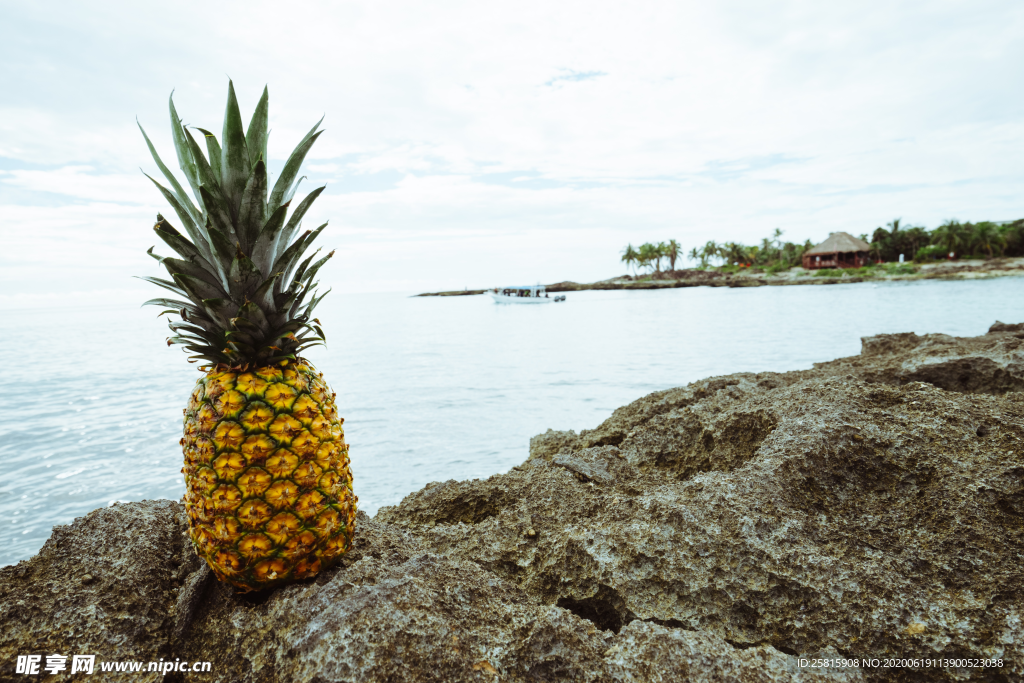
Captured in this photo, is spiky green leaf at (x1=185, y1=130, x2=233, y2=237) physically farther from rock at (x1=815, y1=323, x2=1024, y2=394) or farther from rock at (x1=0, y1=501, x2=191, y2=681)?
rock at (x1=815, y1=323, x2=1024, y2=394)

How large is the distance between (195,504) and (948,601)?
2622 mm

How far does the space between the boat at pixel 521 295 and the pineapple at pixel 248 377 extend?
5901cm

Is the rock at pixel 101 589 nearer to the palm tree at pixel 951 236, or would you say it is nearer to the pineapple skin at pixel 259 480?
the pineapple skin at pixel 259 480

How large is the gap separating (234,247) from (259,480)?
0.85 metres

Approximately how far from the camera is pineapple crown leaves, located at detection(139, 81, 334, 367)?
184 cm

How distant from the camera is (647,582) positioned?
1872 mm

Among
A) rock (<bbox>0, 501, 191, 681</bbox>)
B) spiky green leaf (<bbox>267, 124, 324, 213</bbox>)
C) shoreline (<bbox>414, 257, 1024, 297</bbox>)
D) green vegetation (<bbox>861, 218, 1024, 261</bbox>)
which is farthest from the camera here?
green vegetation (<bbox>861, 218, 1024, 261</bbox>)

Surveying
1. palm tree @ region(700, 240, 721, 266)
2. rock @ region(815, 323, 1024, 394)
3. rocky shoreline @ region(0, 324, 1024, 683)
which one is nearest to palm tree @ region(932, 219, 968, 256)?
palm tree @ region(700, 240, 721, 266)

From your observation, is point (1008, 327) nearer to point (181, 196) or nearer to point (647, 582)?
point (647, 582)

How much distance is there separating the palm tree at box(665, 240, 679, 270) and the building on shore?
3474 cm

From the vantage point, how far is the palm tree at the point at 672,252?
358 ft

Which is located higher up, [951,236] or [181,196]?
[951,236]

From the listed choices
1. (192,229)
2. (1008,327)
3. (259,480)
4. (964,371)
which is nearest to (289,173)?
(192,229)

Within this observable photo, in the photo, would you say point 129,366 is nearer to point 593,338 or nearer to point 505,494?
point 593,338
